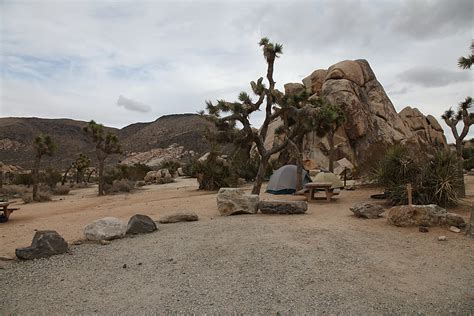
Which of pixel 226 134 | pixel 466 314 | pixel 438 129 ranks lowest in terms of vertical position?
pixel 466 314

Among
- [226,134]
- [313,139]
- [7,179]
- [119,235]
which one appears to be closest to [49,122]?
[7,179]

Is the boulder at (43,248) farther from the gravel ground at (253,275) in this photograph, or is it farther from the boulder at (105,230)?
the boulder at (105,230)

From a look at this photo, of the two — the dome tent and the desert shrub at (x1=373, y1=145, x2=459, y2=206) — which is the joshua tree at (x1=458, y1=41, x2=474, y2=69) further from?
the dome tent

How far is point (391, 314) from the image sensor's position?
379cm

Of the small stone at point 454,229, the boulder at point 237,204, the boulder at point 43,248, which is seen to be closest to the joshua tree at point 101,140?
the boulder at point 237,204

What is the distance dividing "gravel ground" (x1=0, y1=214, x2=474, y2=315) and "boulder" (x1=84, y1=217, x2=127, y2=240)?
1.10 feet

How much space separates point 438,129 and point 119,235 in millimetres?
41006

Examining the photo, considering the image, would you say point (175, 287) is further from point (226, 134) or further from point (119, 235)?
point (226, 134)

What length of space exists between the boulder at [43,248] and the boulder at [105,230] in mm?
859

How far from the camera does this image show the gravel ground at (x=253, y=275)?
4.03 meters

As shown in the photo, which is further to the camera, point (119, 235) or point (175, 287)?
point (119, 235)

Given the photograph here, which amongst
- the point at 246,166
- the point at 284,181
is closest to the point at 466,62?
the point at 284,181

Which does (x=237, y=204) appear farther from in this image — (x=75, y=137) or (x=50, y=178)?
(x=75, y=137)

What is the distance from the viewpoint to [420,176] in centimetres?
1048
